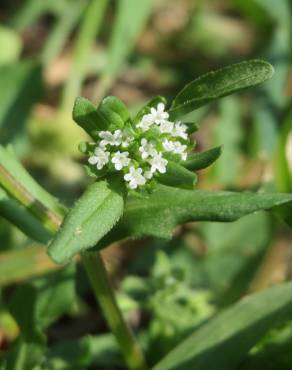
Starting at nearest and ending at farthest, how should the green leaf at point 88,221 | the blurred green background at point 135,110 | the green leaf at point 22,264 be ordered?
1. the green leaf at point 88,221
2. the blurred green background at point 135,110
3. the green leaf at point 22,264

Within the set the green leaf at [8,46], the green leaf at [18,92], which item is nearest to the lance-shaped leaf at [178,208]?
the green leaf at [18,92]

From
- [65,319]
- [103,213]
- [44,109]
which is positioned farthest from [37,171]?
[103,213]

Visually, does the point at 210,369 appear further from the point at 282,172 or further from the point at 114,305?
the point at 282,172

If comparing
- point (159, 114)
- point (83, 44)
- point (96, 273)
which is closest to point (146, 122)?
point (159, 114)

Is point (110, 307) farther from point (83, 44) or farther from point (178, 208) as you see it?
point (83, 44)

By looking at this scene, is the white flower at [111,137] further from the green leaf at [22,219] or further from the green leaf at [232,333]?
the green leaf at [232,333]

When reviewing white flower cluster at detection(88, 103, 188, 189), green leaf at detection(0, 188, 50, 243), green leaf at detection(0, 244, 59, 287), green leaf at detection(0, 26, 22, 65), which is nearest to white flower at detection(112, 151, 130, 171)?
white flower cluster at detection(88, 103, 188, 189)

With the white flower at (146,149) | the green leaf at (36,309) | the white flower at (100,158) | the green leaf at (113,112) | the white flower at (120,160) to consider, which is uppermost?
the green leaf at (113,112)
